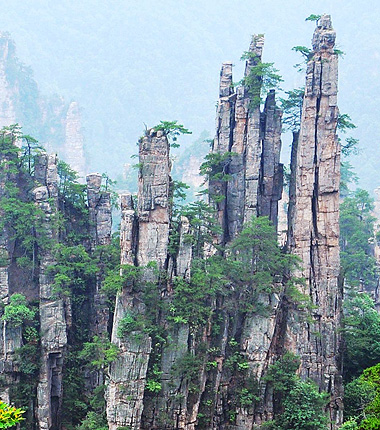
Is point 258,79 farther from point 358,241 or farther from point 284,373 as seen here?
point 358,241

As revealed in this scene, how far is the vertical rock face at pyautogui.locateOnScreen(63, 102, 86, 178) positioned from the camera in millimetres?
76750

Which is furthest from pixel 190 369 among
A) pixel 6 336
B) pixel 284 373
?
pixel 6 336

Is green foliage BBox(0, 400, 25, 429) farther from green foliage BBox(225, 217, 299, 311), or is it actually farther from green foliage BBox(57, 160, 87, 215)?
green foliage BBox(57, 160, 87, 215)

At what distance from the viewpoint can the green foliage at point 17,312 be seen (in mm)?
27891

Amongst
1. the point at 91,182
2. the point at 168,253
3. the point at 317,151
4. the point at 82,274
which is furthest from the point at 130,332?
the point at 317,151

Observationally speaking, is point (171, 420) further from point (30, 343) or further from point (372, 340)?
point (372, 340)

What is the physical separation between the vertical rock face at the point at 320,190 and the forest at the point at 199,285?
0.20ft

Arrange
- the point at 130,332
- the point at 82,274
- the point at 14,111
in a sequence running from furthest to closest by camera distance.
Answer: the point at 14,111 → the point at 82,274 → the point at 130,332

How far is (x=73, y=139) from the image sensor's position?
3029 inches

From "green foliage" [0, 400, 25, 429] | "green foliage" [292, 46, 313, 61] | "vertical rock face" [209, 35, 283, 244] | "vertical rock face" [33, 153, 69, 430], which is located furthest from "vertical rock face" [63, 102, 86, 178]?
"green foliage" [0, 400, 25, 429]

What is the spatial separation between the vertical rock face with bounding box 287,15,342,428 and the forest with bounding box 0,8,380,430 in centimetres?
6

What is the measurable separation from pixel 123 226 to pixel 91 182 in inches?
251

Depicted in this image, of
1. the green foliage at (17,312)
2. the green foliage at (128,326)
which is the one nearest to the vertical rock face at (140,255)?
the green foliage at (128,326)

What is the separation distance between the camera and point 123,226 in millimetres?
26906
